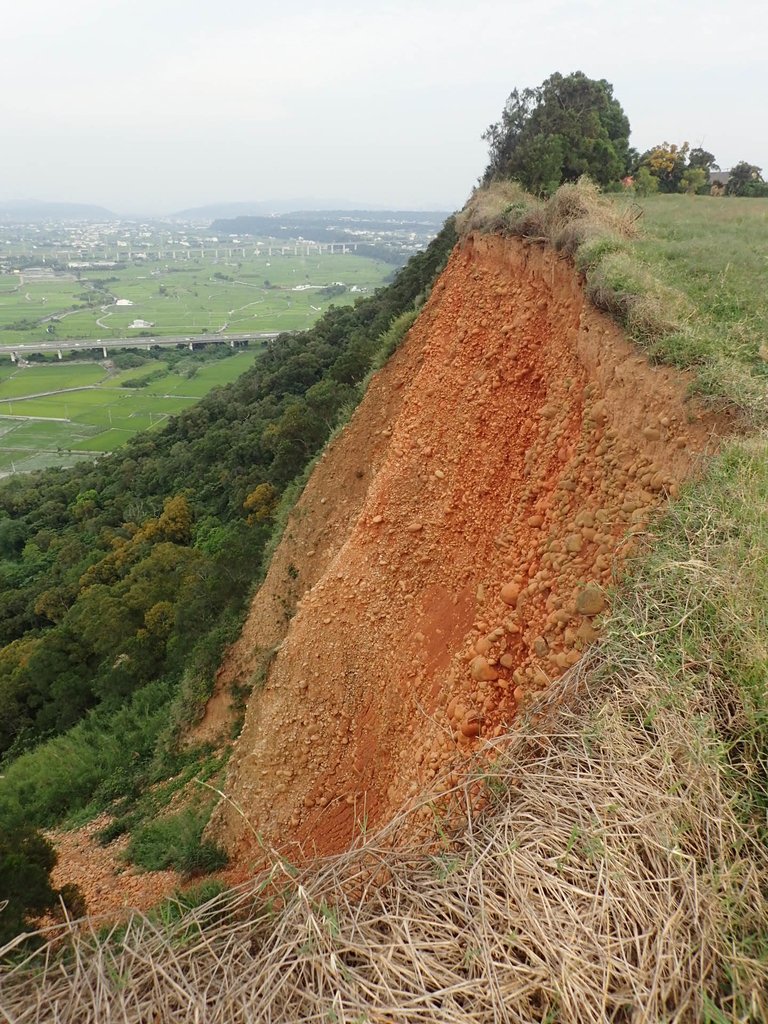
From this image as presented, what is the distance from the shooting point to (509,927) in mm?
2410

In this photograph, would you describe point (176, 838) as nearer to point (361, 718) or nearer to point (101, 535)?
point (361, 718)

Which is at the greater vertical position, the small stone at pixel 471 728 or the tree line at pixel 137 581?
the small stone at pixel 471 728

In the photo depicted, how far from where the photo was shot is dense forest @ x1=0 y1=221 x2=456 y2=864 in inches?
567

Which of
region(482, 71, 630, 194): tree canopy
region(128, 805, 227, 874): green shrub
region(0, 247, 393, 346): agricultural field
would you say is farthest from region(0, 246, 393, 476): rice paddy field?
region(128, 805, 227, 874): green shrub

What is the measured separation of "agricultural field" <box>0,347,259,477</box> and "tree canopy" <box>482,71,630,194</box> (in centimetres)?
5054

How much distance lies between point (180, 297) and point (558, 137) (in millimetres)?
145545

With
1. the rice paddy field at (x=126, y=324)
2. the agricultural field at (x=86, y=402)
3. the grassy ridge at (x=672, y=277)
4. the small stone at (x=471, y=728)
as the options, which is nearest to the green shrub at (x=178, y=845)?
the small stone at (x=471, y=728)

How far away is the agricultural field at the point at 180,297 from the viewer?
110625mm

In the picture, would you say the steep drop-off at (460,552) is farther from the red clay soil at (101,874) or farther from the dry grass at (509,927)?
the dry grass at (509,927)

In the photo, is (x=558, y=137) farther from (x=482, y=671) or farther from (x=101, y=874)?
(x=101, y=874)

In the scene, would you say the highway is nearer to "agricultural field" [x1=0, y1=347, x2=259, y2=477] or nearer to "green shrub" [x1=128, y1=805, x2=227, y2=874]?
"agricultural field" [x1=0, y1=347, x2=259, y2=477]

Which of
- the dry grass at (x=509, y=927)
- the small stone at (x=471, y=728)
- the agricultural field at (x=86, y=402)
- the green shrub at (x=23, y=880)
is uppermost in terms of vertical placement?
the dry grass at (x=509, y=927)

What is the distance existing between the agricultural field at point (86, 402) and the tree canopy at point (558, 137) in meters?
50.5

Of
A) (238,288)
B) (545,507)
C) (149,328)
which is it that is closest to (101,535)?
(545,507)
